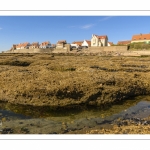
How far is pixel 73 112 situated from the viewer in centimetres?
1059

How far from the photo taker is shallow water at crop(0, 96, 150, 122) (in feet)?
32.6

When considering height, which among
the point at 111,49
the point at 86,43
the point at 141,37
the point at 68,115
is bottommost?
the point at 68,115

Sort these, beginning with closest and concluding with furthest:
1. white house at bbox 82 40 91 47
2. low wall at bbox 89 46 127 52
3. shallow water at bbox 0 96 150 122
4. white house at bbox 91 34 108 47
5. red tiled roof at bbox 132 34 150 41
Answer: shallow water at bbox 0 96 150 122 → low wall at bbox 89 46 127 52 → red tiled roof at bbox 132 34 150 41 → white house at bbox 91 34 108 47 → white house at bbox 82 40 91 47

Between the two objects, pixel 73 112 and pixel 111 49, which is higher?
pixel 111 49

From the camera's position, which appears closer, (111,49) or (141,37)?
(111,49)

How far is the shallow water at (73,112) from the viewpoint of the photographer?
391 inches

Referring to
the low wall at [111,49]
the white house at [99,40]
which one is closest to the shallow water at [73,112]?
the low wall at [111,49]

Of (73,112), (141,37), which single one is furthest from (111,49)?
(73,112)

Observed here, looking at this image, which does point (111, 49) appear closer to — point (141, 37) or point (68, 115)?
point (141, 37)

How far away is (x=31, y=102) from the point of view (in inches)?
450

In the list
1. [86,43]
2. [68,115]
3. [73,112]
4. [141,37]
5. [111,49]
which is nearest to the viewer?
[68,115]

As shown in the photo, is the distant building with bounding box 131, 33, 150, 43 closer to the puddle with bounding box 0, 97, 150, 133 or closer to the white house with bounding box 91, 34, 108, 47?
the white house with bounding box 91, 34, 108, 47

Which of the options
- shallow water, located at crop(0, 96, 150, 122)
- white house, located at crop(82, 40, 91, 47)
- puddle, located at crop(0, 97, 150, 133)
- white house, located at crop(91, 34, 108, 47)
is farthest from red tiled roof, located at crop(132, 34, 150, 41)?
shallow water, located at crop(0, 96, 150, 122)
